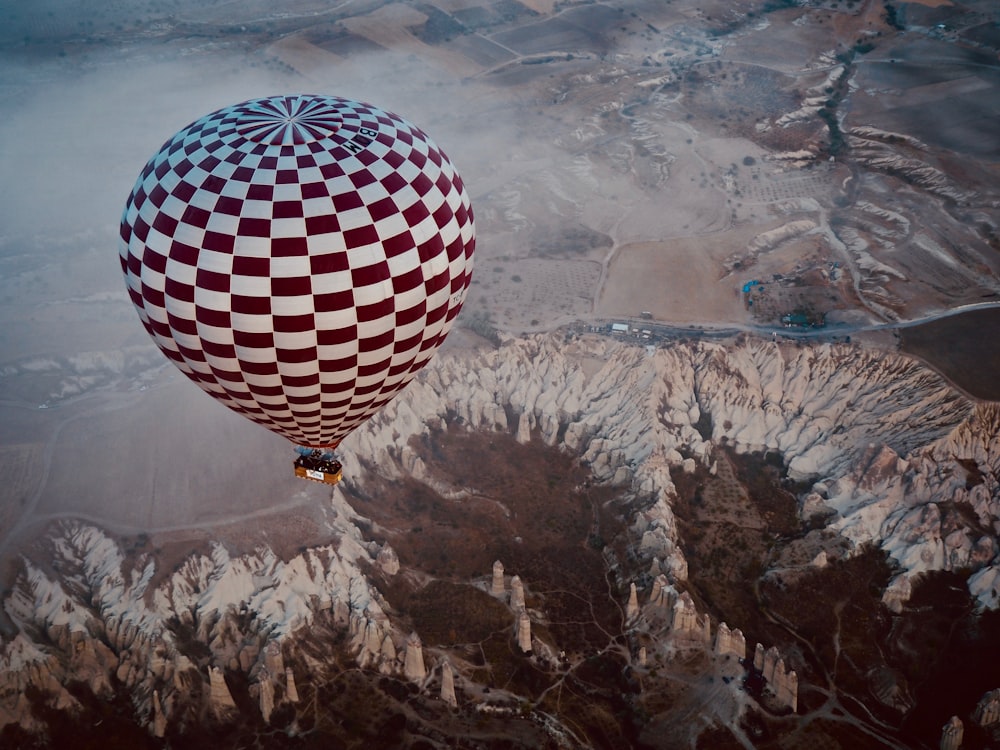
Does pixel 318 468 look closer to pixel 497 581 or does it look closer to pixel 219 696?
pixel 219 696

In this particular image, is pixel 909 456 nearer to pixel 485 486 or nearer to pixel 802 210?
pixel 485 486

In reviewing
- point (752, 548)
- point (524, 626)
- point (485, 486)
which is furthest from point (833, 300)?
point (524, 626)

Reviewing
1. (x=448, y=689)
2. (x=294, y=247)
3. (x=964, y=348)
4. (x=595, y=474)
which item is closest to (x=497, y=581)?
(x=448, y=689)

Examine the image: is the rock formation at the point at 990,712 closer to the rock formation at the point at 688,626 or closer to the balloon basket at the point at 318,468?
the rock formation at the point at 688,626

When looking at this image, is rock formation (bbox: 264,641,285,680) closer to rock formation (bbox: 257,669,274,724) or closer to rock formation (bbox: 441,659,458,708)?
rock formation (bbox: 257,669,274,724)

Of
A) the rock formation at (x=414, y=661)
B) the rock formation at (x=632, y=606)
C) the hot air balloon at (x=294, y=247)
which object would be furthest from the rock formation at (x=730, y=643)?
the hot air balloon at (x=294, y=247)

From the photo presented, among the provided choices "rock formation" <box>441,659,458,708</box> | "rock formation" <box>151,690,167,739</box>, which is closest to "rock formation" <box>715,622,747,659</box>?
"rock formation" <box>441,659,458,708</box>
